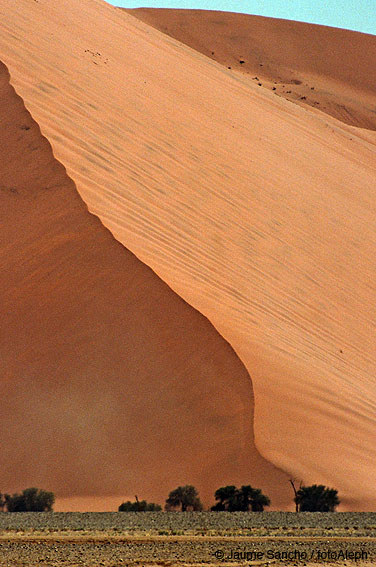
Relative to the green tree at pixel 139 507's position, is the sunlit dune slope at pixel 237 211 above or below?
above

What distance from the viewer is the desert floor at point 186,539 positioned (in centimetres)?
750

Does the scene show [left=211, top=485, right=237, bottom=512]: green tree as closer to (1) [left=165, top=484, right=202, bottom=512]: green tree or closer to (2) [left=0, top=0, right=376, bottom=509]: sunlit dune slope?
(1) [left=165, top=484, right=202, bottom=512]: green tree

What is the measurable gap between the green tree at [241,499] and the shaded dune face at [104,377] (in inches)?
11.0

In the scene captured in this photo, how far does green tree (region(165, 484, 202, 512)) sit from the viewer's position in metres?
9.75

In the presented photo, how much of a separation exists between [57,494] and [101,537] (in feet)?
7.14

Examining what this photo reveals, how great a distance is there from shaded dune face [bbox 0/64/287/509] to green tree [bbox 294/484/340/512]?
239 millimetres

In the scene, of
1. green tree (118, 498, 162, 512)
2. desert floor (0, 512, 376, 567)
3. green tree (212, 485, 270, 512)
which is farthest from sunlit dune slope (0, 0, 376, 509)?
desert floor (0, 512, 376, 567)

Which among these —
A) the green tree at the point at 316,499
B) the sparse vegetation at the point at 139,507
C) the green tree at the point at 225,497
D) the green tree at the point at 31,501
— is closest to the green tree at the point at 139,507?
the sparse vegetation at the point at 139,507

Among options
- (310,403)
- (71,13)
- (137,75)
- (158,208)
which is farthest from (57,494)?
(71,13)

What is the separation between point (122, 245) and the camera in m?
12.2

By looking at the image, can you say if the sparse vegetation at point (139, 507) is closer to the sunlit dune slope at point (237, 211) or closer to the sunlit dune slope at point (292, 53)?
the sunlit dune slope at point (237, 211)

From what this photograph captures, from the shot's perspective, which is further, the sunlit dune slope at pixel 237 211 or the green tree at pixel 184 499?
the sunlit dune slope at pixel 237 211

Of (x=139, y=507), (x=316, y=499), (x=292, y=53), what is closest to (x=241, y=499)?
(x=316, y=499)

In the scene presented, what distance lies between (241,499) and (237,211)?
22.8 ft
